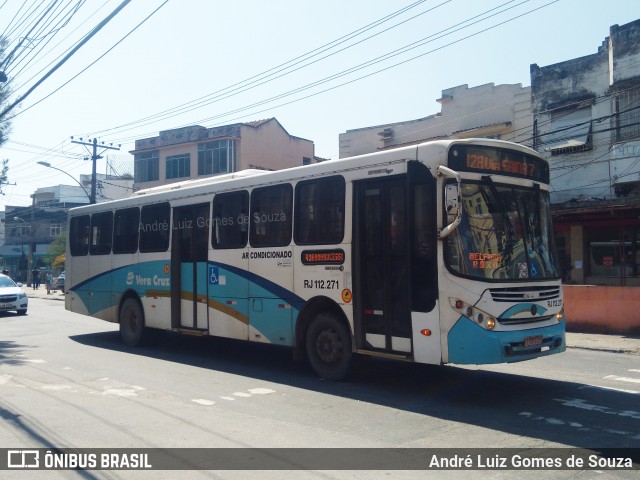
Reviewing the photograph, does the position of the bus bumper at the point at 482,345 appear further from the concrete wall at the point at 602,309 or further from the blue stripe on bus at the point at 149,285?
the concrete wall at the point at 602,309

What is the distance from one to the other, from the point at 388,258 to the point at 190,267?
525cm

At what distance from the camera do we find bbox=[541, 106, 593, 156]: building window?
22141 mm

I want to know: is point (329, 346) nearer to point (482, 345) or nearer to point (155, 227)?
point (482, 345)

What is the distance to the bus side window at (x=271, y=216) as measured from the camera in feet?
34.0

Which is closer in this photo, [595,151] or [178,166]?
[595,151]

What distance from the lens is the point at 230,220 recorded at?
11625 mm

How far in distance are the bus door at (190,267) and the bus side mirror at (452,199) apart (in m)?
5.80

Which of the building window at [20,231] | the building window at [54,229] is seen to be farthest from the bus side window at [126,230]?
the building window at [20,231]

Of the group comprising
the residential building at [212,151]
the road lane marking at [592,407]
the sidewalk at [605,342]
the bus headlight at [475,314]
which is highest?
the residential building at [212,151]

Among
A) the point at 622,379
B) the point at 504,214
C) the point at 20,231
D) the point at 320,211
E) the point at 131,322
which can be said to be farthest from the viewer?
the point at 20,231

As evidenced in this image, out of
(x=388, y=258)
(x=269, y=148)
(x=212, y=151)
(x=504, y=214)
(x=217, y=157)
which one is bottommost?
(x=388, y=258)

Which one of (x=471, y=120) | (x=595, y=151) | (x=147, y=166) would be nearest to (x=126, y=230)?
(x=595, y=151)

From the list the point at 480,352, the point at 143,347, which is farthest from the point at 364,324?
the point at 143,347

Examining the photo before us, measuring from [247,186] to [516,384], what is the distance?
566 centimetres
